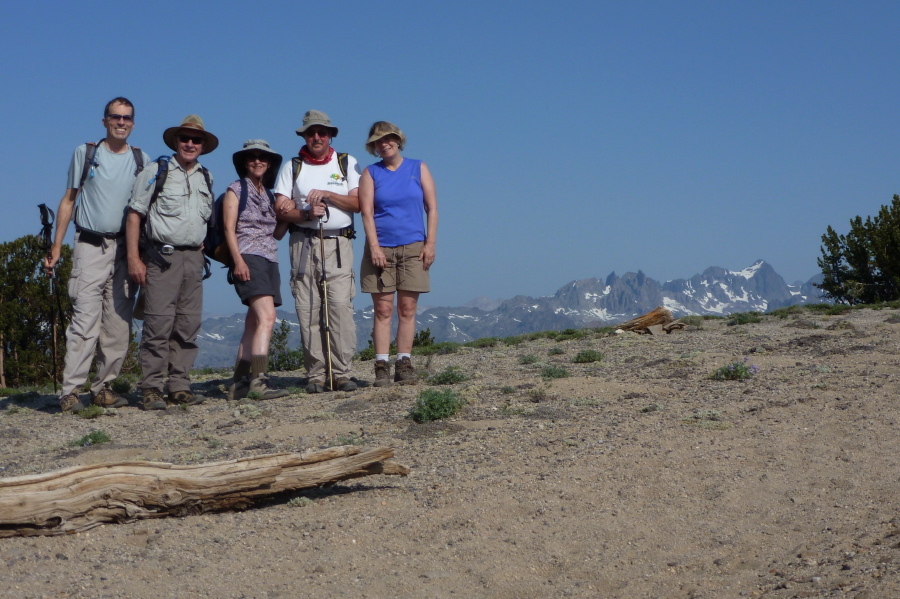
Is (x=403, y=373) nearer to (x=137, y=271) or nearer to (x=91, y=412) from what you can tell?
(x=137, y=271)

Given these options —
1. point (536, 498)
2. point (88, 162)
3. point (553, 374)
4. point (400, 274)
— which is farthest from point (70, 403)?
point (536, 498)

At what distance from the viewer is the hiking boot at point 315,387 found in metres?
8.61

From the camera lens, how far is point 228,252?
326 inches

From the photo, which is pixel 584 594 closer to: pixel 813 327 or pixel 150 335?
pixel 150 335

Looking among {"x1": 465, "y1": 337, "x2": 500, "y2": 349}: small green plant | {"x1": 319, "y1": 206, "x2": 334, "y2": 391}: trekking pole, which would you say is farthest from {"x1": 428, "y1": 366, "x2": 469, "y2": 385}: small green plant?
{"x1": 465, "y1": 337, "x2": 500, "y2": 349}: small green plant

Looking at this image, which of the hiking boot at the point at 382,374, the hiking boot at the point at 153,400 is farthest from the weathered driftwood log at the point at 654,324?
the hiking boot at the point at 153,400

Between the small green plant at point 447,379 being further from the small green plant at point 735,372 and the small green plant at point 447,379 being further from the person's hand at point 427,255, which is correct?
the small green plant at point 735,372

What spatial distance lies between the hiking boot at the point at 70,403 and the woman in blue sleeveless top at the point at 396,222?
2885 mm

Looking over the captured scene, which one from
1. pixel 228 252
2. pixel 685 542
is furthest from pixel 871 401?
pixel 228 252

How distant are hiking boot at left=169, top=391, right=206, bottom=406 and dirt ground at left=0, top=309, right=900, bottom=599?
0.40 feet

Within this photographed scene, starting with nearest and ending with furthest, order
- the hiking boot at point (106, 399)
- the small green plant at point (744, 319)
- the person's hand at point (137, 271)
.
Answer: the person's hand at point (137, 271) → the hiking boot at point (106, 399) → the small green plant at point (744, 319)

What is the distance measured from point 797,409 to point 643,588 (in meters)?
3.39

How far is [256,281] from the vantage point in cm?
817

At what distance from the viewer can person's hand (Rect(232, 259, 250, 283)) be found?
8.00 meters
